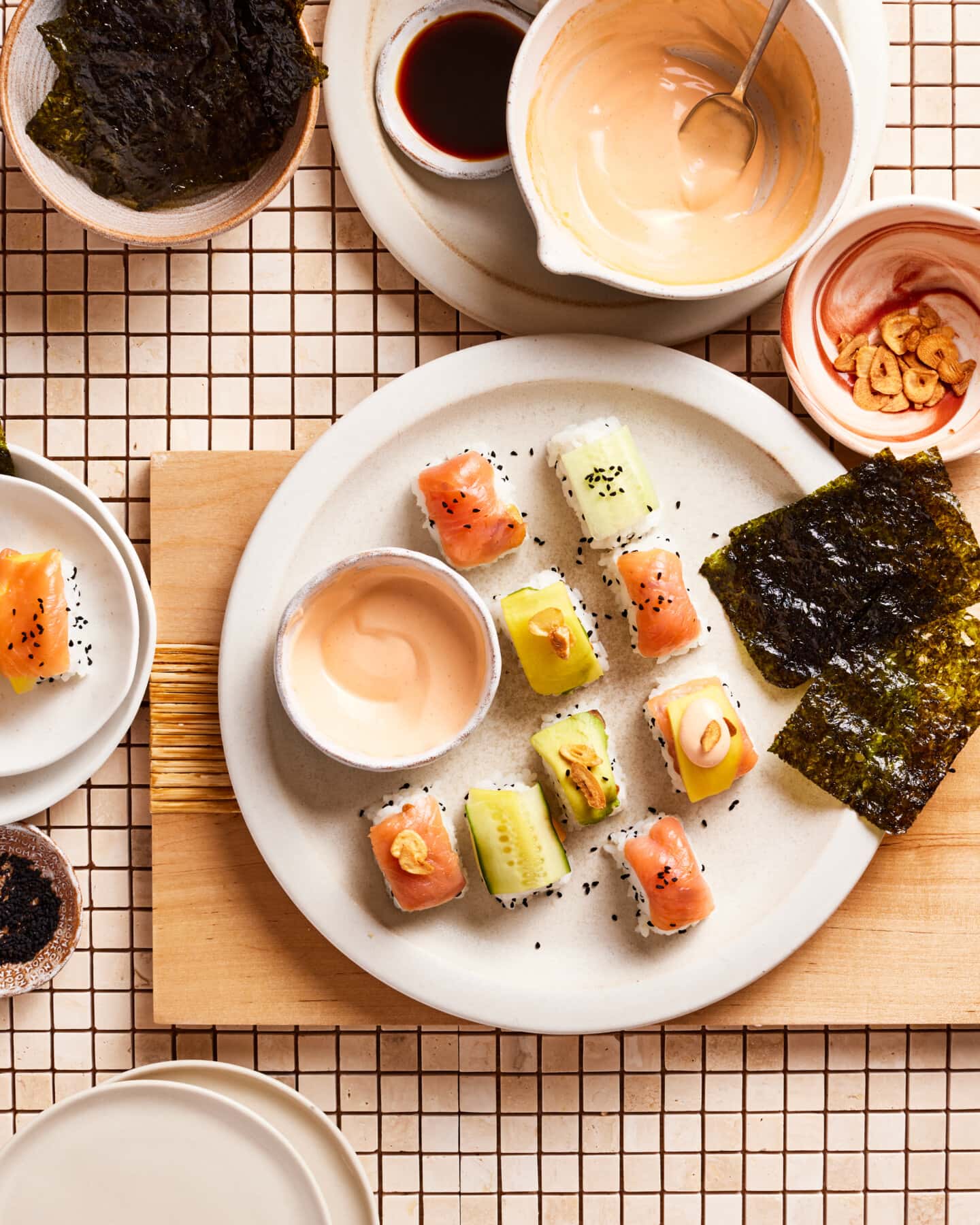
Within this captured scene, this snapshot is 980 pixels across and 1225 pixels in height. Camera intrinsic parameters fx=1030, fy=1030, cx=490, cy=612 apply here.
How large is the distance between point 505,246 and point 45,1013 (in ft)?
7.28

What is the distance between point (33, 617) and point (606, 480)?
4.34 feet

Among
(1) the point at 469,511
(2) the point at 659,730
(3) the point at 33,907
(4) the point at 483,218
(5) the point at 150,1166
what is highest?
(4) the point at 483,218

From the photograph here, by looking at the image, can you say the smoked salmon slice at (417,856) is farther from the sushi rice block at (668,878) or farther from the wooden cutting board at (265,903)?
the sushi rice block at (668,878)

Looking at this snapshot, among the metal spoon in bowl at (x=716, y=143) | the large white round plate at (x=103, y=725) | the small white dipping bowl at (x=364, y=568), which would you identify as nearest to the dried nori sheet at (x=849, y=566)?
the small white dipping bowl at (x=364, y=568)

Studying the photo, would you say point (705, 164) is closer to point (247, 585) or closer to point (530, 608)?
point (530, 608)

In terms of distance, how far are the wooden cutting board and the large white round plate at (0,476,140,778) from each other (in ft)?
0.35

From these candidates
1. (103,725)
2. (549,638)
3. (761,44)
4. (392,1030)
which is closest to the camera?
(761,44)

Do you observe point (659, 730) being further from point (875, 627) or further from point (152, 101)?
point (152, 101)

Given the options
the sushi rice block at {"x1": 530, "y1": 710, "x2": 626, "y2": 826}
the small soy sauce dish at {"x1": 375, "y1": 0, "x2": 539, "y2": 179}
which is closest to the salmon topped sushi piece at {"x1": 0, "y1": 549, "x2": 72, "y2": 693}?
the sushi rice block at {"x1": 530, "y1": 710, "x2": 626, "y2": 826}

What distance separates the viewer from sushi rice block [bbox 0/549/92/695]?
2.29m

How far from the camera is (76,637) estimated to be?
2.40 metres

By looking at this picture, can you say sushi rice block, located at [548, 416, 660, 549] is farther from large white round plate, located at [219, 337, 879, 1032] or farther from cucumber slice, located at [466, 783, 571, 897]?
cucumber slice, located at [466, 783, 571, 897]

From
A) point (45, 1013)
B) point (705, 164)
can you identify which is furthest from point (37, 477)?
point (705, 164)

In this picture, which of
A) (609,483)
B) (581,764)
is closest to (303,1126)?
(581,764)
